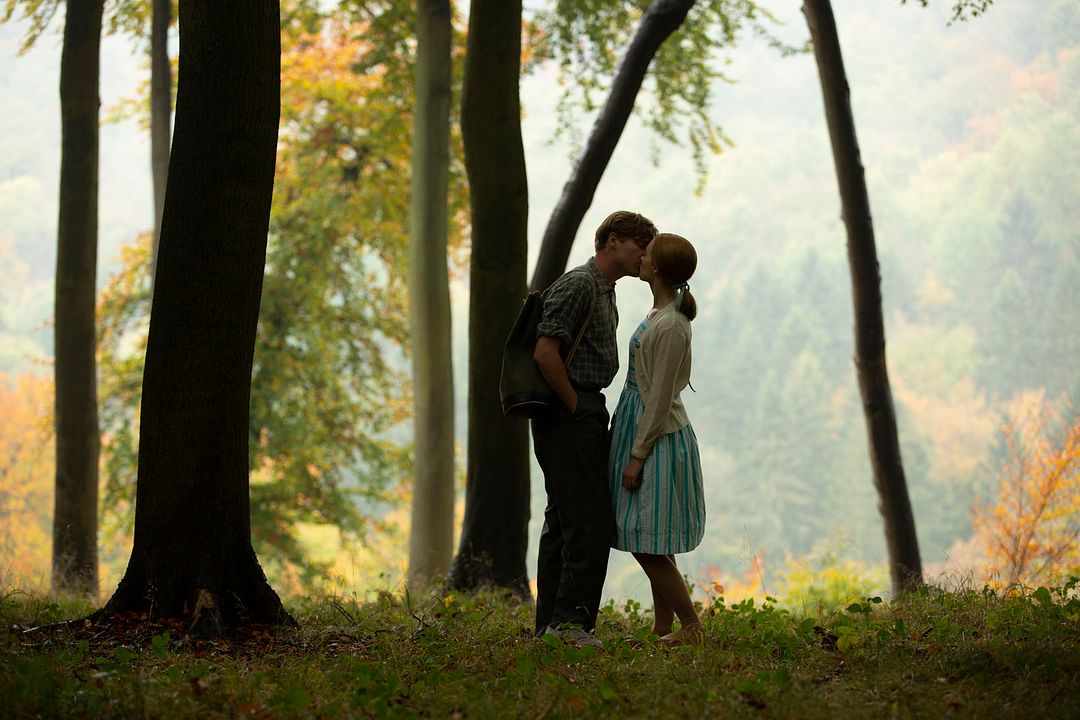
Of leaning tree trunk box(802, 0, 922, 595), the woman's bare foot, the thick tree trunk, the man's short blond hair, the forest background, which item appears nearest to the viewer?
the woman's bare foot

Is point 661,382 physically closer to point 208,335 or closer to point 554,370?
point 554,370

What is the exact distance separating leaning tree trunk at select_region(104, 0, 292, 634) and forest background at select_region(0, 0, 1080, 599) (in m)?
36.9

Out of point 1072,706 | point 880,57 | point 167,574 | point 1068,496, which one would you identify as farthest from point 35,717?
point 880,57

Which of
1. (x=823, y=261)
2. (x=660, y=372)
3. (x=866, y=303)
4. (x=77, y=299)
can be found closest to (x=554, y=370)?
(x=660, y=372)

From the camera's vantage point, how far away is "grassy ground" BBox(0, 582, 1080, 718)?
3.22 metres

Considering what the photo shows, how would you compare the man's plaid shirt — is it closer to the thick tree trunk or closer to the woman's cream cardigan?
the woman's cream cardigan

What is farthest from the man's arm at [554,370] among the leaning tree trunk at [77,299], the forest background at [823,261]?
the forest background at [823,261]

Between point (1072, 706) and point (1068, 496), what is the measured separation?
36.0ft

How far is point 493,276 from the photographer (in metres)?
7.40

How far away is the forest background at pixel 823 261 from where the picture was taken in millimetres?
61094

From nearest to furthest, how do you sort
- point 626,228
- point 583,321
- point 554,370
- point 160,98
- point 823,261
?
point 554,370 < point 583,321 < point 626,228 < point 160,98 < point 823,261

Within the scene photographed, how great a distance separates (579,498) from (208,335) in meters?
1.88

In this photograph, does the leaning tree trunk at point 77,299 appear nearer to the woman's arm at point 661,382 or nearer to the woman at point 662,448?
the woman at point 662,448

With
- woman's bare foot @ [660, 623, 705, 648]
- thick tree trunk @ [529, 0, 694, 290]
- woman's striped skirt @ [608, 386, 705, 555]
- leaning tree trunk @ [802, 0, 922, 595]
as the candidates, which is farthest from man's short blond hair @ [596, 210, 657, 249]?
leaning tree trunk @ [802, 0, 922, 595]
